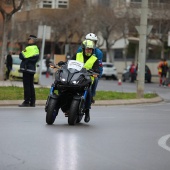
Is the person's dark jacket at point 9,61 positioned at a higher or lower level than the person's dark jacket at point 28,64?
lower

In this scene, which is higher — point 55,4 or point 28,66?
point 55,4

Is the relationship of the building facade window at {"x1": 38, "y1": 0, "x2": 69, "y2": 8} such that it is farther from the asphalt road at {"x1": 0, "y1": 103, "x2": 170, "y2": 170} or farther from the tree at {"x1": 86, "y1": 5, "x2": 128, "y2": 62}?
the asphalt road at {"x1": 0, "y1": 103, "x2": 170, "y2": 170}

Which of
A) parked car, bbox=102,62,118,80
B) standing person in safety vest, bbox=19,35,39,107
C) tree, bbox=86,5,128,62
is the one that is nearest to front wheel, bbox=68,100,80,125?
standing person in safety vest, bbox=19,35,39,107

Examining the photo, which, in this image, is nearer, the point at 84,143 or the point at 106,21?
the point at 84,143

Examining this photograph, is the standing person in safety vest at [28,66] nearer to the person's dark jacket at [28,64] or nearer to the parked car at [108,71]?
the person's dark jacket at [28,64]

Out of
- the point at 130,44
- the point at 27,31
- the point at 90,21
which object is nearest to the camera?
the point at 90,21

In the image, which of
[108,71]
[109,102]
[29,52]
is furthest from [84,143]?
[108,71]

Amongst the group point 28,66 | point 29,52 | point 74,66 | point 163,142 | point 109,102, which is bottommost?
point 109,102

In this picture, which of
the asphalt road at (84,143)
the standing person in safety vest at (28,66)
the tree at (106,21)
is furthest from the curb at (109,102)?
the tree at (106,21)

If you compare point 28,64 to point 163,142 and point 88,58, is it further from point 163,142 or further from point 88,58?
point 163,142

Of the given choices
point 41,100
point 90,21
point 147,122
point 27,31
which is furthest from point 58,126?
point 27,31

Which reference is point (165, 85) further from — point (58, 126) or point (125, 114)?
point (58, 126)

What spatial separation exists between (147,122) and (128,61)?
189ft

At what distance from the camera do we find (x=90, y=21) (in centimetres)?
6725
